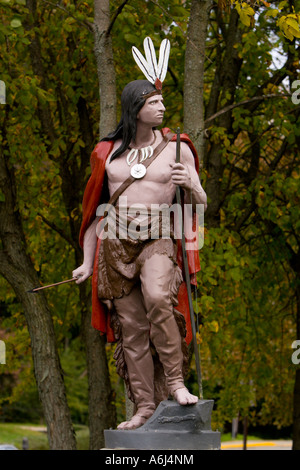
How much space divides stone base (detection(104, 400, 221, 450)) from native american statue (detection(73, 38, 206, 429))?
213 mm

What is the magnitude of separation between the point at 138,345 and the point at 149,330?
0.14m

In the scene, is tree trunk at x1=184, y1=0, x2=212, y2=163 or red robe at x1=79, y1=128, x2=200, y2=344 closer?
red robe at x1=79, y1=128, x2=200, y2=344

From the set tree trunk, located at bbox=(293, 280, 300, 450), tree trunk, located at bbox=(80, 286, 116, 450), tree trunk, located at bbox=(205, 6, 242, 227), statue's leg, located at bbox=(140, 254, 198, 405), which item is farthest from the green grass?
statue's leg, located at bbox=(140, 254, 198, 405)

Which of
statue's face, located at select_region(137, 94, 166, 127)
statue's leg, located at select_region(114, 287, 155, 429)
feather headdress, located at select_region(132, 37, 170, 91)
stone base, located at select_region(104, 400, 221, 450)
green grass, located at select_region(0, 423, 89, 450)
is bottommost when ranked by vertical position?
green grass, located at select_region(0, 423, 89, 450)

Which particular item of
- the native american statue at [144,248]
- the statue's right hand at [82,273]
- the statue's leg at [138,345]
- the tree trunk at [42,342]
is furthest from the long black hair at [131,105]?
the tree trunk at [42,342]

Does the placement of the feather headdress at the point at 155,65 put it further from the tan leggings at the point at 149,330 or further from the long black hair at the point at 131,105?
the tan leggings at the point at 149,330

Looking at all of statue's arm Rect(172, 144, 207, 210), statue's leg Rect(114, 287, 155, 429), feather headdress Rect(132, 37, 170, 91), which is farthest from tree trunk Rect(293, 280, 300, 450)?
feather headdress Rect(132, 37, 170, 91)

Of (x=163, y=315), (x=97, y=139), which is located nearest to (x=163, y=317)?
(x=163, y=315)

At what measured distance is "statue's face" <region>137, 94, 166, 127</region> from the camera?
21.2 feet

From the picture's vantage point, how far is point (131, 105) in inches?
256

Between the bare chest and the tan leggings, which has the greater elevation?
the bare chest

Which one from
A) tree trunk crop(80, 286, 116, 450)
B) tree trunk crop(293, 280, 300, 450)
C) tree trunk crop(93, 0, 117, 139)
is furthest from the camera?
tree trunk crop(293, 280, 300, 450)

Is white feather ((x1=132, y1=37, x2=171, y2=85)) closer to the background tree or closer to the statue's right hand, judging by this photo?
the statue's right hand

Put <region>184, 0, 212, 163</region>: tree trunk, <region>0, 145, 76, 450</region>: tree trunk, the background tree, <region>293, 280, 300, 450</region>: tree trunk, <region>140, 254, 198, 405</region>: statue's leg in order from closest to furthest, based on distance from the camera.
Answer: <region>140, 254, 198, 405</region>: statue's leg, <region>184, 0, 212, 163</region>: tree trunk, the background tree, <region>0, 145, 76, 450</region>: tree trunk, <region>293, 280, 300, 450</region>: tree trunk
